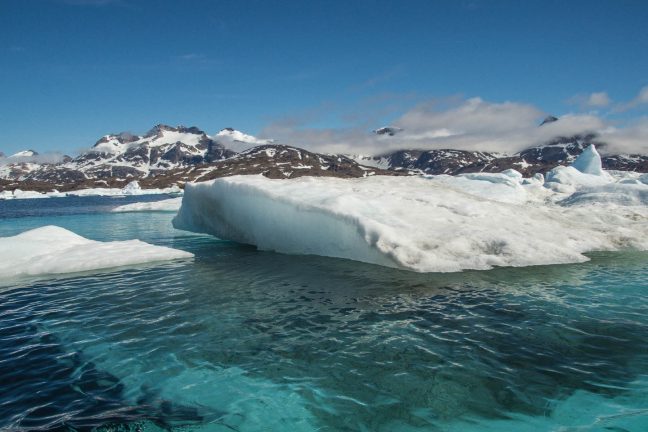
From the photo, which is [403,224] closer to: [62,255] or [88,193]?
[62,255]

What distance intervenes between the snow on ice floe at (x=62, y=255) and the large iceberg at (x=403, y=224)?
370 cm

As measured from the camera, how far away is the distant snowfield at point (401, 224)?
1397 centimetres

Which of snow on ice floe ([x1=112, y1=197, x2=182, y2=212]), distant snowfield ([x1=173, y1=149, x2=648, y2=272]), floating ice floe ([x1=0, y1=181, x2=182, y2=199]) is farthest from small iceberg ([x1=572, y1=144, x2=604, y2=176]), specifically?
floating ice floe ([x1=0, y1=181, x2=182, y2=199])

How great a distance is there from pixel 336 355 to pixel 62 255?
1432 cm

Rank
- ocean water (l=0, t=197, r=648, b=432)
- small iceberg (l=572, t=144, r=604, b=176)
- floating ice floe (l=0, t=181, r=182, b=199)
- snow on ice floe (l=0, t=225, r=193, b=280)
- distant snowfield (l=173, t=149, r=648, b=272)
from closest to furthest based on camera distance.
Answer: ocean water (l=0, t=197, r=648, b=432) → distant snowfield (l=173, t=149, r=648, b=272) → snow on ice floe (l=0, t=225, r=193, b=280) → small iceberg (l=572, t=144, r=604, b=176) → floating ice floe (l=0, t=181, r=182, b=199)

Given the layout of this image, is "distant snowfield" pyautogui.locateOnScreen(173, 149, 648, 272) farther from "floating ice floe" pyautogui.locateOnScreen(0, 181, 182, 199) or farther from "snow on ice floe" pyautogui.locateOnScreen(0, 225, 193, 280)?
"floating ice floe" pyautogui.locateOnScreen(0, 181, 182, 199)

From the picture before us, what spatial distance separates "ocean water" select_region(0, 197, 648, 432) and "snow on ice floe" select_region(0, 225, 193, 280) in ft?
10.4

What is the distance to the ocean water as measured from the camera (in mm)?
5727

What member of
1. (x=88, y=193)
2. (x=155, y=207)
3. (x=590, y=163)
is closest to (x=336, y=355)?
(x=155, y=207)

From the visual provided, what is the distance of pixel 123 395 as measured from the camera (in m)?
6.39

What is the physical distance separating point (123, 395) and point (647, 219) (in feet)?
78.0

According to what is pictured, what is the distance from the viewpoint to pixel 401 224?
14883 millimetres

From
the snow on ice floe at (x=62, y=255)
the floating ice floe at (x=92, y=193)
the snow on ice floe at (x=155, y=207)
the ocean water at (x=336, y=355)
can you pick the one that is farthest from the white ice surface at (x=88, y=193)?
the ocean water at (x=336, y=355)

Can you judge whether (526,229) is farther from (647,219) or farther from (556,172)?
(556,172)
